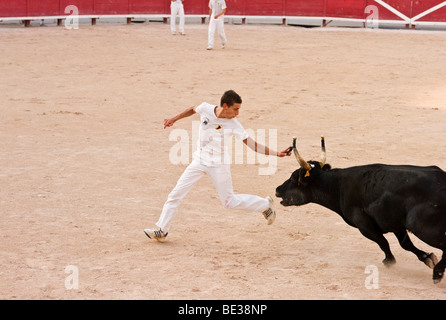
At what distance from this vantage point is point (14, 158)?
998 centimetres

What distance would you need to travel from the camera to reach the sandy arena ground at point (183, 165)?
622 cm

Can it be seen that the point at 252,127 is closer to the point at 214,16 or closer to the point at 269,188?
the point at 269,188

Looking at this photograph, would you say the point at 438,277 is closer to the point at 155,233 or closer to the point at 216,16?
the point at 155,233

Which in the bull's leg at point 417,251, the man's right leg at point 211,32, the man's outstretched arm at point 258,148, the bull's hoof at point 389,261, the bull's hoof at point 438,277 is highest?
the man's right leg at point 211,32

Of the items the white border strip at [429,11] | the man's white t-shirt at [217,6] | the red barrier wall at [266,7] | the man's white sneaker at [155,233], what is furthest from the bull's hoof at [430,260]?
the white border strip at [429,11]

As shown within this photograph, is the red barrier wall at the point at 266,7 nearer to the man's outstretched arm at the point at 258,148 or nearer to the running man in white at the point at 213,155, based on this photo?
the running man in white at the point at 213,155

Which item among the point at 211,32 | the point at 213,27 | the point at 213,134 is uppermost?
the point at 213,27

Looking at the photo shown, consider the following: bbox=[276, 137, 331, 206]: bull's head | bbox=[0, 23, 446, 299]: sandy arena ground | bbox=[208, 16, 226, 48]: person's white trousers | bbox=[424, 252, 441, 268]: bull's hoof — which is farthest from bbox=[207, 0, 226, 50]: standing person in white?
bbox=[424, 252, 441, 268]: bull's hoof

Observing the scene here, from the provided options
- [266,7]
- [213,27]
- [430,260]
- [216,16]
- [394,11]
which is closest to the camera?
[430,260]

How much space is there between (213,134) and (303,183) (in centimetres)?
88

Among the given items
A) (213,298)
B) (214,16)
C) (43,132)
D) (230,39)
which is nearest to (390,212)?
(213,298)

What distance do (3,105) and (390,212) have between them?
8.71 meters

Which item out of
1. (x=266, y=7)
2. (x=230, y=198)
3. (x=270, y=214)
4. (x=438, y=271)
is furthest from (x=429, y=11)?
(x=438, y=271)

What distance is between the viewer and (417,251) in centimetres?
640
